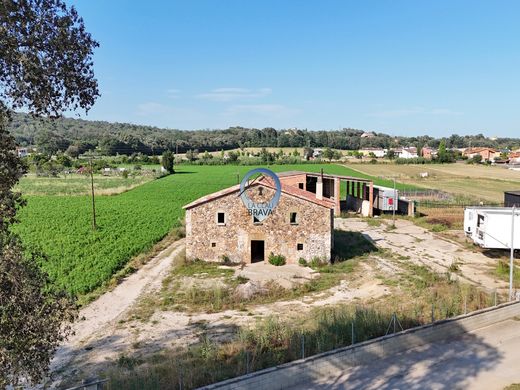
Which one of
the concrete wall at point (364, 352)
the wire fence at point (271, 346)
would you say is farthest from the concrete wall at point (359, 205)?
the wire fence at point (271, 346)

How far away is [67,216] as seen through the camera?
46156 mm

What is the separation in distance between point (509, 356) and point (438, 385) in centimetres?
371

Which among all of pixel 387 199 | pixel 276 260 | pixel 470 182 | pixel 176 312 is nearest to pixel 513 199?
pixel 387 199

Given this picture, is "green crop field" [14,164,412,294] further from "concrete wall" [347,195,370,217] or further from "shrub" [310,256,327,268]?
"concrete wall" [347,195,370,217]

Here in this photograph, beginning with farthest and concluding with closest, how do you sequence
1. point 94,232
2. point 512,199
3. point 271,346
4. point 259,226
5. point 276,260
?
point 512,199, point 94,232, point 259,226, point 276,260, point 271,346

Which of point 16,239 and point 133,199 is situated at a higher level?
point 16,239

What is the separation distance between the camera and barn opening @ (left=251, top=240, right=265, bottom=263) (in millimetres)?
29658

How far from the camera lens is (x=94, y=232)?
38.2 metres

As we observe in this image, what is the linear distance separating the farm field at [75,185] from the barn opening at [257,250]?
39.4 m

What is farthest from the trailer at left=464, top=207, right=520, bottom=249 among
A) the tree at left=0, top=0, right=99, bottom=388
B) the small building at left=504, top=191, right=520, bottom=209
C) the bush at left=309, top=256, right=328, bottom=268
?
the tree at left=0, top=0, right=99, bottom=388

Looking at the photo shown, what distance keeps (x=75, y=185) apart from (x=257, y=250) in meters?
59.2

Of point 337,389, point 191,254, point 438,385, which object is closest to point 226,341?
point 337,389

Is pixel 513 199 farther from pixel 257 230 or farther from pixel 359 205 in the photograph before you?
pixel 257 230

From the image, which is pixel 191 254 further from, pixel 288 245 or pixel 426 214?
pixel 426 214
